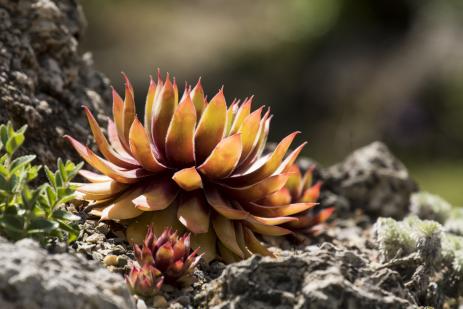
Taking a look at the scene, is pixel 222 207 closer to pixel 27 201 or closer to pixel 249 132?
pixel 249 132

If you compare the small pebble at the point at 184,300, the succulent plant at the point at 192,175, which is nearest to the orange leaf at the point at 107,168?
the succulent plant at the point at 192,175

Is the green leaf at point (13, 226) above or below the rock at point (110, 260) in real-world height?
above

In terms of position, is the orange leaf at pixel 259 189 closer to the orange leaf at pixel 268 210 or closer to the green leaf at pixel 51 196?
the orange leaf at pixel 268 210

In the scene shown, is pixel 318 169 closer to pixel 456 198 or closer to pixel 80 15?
pixel 80 15

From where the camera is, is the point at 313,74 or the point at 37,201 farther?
the point at 313,74

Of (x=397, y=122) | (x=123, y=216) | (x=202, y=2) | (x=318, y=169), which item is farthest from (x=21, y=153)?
(x=202, y=2)

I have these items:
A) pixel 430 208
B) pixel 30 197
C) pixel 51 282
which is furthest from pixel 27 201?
pixel 430 208
